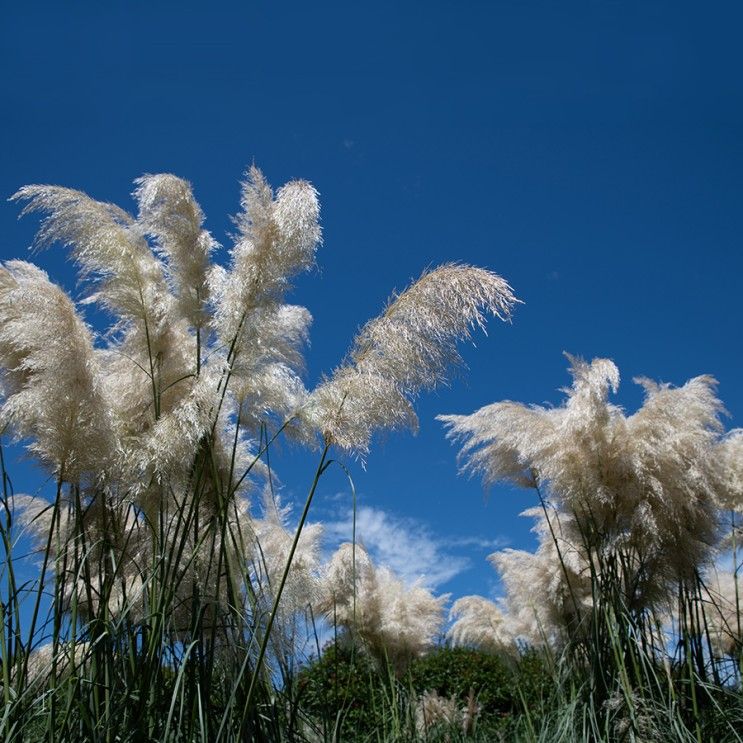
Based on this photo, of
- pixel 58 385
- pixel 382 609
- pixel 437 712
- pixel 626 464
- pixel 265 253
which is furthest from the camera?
pixel 382 609

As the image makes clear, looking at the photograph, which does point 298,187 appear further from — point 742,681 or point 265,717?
point 742,681

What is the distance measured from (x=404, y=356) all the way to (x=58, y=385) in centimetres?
136

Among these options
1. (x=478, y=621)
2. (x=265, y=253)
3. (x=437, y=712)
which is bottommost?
(x=437, y=712)

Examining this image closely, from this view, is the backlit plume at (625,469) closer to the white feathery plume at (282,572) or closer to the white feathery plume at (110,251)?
the white feathery plume at (282,572)

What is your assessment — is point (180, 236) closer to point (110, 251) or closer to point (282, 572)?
point (110, 251)

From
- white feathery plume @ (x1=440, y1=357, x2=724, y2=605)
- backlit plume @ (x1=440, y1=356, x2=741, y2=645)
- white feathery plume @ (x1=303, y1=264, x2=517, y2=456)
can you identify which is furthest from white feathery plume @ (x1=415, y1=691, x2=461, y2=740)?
white feathery plume @ (x1=303, y1=264, x2=517, y2=456)

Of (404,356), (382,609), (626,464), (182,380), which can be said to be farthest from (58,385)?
(382,609)

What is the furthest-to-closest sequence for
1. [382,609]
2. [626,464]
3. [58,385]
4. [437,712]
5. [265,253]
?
1. [382,609]
2. [437,712]
3. [626,464]
4. [265,253]
5. [58,385]

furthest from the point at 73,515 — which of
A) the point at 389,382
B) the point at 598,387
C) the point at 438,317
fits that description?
the point at 598,387

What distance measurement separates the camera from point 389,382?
3.12m

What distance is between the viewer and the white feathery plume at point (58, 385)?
9.91ft

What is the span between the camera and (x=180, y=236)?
3445mm

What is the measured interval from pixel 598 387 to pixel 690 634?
148 cm

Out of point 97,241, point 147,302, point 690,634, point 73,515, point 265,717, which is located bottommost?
point 265,717
